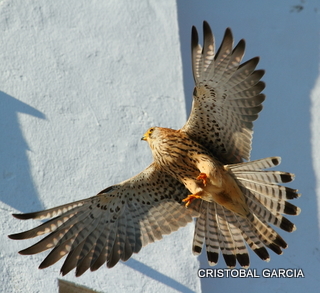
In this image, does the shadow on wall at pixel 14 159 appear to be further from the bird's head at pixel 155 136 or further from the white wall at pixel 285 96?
the white wall at pixel 285 96

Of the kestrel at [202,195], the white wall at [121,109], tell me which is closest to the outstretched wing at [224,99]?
the kestrel at [202,195]

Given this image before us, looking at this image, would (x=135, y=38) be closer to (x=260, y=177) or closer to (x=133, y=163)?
(x=133, y=163)

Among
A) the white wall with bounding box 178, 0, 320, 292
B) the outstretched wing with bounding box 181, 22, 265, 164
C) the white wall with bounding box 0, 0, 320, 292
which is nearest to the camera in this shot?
the outstretched wing with bounding box 181, 22, 265, 164

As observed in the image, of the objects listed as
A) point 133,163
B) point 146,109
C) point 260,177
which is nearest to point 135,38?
point 146,109

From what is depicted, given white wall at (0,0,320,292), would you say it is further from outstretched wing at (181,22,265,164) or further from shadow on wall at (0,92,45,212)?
outstretched wing at (181,22,265,164)

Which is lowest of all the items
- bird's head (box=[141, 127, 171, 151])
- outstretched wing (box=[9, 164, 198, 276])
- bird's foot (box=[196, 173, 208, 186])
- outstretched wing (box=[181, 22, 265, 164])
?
outstretched wing (box=[9, 164, 198, 276])

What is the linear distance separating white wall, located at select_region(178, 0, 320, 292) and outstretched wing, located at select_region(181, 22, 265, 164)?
0.61 metres

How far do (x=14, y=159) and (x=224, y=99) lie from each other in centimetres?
159

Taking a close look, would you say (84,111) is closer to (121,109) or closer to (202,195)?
(121,109)

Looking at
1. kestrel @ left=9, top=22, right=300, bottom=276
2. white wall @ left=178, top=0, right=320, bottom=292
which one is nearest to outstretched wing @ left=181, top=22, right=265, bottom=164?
kestrel @ left=9, top=22, right=300, bottom=276

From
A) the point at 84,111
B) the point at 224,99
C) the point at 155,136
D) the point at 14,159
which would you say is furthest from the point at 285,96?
the point at 14,159

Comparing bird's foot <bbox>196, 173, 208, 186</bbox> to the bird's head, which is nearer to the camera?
bird's foot <bbox>196, 173, 208, 186</bbox>

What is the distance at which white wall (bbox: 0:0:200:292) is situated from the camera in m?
5.70

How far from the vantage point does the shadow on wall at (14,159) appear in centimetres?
577
